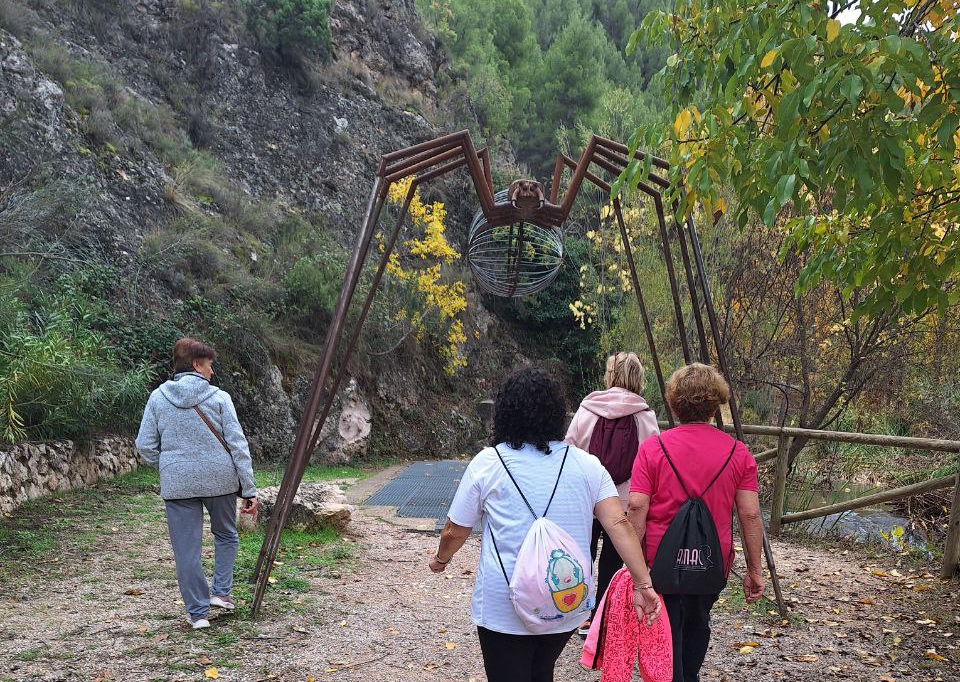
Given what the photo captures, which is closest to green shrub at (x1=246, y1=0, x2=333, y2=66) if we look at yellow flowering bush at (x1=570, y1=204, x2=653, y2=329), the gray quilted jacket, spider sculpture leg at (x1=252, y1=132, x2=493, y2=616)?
yellow flowering bush at (x1=570, y1=204, x2=653, y2=329)

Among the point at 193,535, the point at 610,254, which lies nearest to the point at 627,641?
the point at 193,535

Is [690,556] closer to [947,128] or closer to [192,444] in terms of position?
[947,128]

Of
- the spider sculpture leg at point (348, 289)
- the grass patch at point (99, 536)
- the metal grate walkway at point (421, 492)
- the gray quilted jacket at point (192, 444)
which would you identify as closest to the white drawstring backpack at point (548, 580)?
the spider sculpture leg at point (348, 289)

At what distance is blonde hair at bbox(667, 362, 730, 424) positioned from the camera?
2912 millimetres

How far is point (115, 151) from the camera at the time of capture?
44.4 ft

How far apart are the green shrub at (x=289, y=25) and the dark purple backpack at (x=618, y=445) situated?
2003 centimetres

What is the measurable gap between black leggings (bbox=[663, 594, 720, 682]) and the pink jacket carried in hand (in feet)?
0.44

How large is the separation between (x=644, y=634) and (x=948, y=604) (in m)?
3.66

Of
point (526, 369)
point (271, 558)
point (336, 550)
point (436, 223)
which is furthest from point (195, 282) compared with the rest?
point (526, 369)

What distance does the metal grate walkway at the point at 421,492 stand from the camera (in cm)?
874

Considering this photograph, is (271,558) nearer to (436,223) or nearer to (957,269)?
(957,269)

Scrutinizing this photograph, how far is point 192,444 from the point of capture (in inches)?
161

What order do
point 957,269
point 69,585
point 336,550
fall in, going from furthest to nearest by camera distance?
point 336,550
point 69,585
point 957,269

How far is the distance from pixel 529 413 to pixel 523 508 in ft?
0.99
